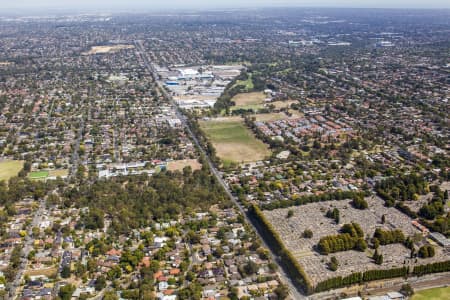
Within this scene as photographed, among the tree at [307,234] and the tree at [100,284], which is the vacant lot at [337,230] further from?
the tree at [100,284]

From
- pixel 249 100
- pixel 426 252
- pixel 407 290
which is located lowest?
pixel 407 290

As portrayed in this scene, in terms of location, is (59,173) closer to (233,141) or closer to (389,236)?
(233,141)

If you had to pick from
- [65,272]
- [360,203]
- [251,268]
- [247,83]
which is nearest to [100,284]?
[65,272]

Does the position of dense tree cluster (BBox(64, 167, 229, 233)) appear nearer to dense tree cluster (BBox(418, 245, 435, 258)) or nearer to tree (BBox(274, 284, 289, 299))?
tree (BBox(274, 284, 289, 299))

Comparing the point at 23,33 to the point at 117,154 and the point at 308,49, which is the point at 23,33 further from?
the point at 117,154

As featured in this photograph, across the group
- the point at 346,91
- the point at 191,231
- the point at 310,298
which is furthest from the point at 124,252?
the point at 346,91

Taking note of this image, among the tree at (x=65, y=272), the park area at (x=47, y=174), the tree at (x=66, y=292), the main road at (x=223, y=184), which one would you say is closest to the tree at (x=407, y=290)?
the main road at (x=223, y=184)
